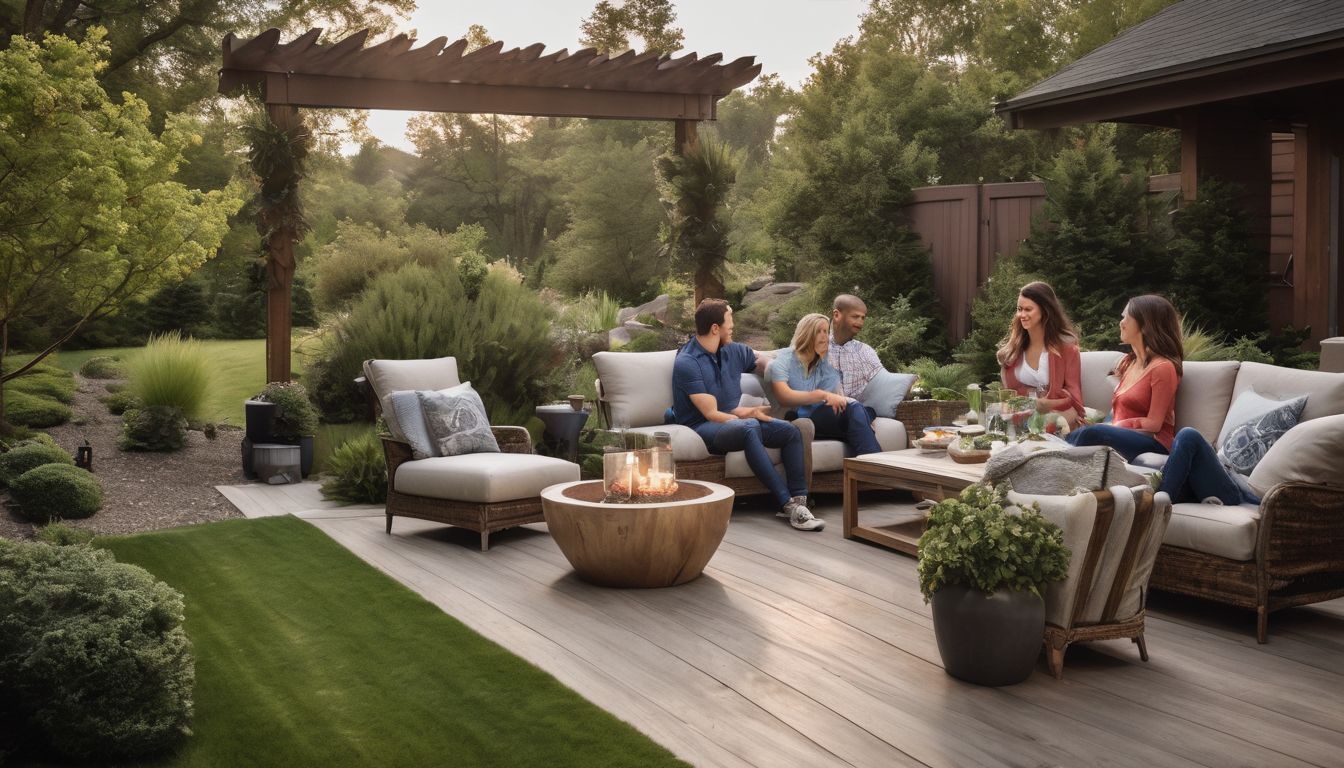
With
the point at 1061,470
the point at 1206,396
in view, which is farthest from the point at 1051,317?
the point at 1061,470

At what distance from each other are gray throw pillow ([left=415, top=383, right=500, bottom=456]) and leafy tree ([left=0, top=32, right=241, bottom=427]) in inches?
94.9

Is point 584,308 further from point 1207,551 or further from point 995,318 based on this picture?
point 1207,551

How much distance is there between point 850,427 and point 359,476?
3013 millimetres

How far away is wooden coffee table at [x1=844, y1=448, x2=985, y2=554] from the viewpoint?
15.9 feet

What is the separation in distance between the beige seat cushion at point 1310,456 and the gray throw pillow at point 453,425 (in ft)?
12.3

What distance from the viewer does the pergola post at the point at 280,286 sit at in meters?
7.82

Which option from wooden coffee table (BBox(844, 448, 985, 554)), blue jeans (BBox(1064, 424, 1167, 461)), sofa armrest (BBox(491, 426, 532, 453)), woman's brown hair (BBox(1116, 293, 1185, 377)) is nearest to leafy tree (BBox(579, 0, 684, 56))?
sofa armrest (BBox(491, 426, 532, 453))

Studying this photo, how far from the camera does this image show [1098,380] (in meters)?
5.48

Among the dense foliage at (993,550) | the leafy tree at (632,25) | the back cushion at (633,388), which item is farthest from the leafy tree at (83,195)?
the leafy tree at (632,25)

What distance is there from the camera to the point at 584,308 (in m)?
13.3

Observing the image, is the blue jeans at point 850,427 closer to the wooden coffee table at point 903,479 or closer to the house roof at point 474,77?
the wooden coffee table at point 903,479

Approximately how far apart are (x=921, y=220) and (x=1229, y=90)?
13.0 ft

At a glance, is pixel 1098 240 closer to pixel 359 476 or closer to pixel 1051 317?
pixel 1051 317

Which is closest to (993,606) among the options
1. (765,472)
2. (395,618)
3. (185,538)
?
(395,618)
